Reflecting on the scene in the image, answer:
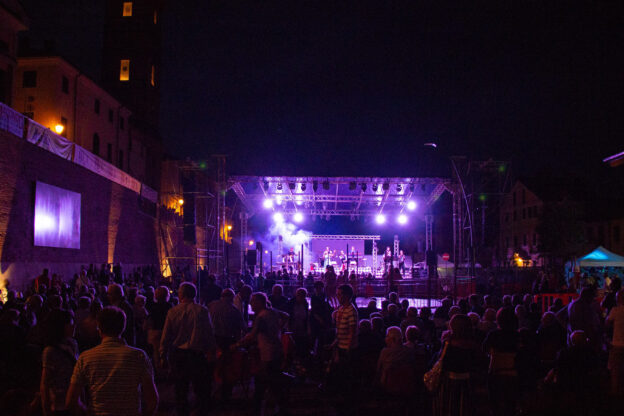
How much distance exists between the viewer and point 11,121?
17500 mm

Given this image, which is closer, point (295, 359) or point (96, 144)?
point (295, 359)

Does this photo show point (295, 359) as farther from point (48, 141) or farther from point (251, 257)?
point (48, 141)

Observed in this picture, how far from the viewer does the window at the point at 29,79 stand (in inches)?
1073

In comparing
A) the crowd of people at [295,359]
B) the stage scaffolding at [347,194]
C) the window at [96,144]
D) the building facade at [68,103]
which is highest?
the building facade at [68,103]

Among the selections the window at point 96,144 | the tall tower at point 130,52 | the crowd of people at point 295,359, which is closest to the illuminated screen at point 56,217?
the window at point 96,144

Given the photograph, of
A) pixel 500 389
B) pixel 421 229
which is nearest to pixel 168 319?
pixel 500 389

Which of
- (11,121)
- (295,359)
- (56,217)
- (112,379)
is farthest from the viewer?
(56,217)

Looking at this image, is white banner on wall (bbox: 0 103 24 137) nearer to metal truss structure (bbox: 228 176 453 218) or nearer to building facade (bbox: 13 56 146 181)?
building facade (bbox: 13 56 146 181)

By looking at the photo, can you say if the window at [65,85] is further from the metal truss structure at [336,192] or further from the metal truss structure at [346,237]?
the metal truss structure at [346,237]

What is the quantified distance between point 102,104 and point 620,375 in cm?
3017

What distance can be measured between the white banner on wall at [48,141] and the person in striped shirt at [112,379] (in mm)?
17511

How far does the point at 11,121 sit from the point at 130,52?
22011 mm

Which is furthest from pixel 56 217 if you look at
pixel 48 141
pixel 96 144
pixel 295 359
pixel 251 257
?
pixel 295 359

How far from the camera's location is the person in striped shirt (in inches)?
135
